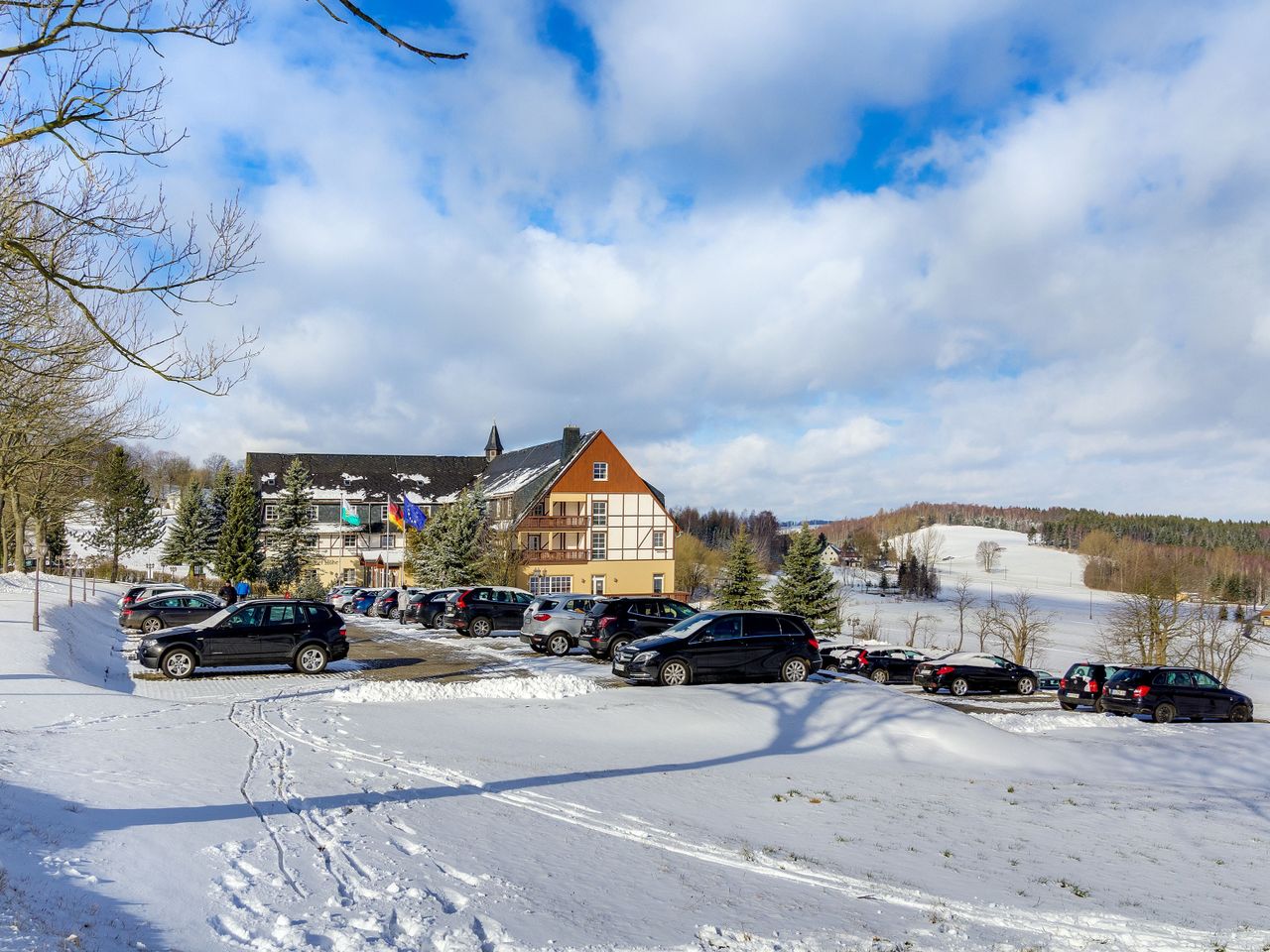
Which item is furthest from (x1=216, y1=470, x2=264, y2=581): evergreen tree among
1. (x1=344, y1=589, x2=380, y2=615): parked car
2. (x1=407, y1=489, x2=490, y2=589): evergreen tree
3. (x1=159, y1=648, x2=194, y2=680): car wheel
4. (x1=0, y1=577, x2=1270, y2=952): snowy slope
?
(x1=0, y1=577, x2=1270, y2=952): snowy slope

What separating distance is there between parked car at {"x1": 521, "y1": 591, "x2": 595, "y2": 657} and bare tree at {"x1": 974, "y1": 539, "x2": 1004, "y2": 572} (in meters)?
147

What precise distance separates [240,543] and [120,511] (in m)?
12.1

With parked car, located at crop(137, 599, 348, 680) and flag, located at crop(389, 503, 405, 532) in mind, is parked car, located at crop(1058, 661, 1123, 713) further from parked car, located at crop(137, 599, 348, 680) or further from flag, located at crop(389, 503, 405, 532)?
flag, located at crop(389, 503, 405, 532)

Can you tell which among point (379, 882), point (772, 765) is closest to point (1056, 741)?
point (772, 765)

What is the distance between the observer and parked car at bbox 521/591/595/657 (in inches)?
948

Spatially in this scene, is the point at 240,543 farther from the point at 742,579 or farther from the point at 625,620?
the point at 625,620

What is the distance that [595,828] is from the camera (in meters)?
8.12

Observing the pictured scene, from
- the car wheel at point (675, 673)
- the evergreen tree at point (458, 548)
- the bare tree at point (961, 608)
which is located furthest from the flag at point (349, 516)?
the car wheel at point (675, 673)

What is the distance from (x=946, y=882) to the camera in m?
7.54

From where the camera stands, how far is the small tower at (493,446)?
71.2 m

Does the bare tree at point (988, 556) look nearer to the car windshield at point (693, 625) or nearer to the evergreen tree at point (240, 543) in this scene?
the evergreen tree at point (240, 543)

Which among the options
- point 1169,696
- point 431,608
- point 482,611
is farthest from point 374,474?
point 1169,696

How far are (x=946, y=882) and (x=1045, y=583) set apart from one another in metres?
146

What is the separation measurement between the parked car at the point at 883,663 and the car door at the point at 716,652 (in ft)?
46.6
